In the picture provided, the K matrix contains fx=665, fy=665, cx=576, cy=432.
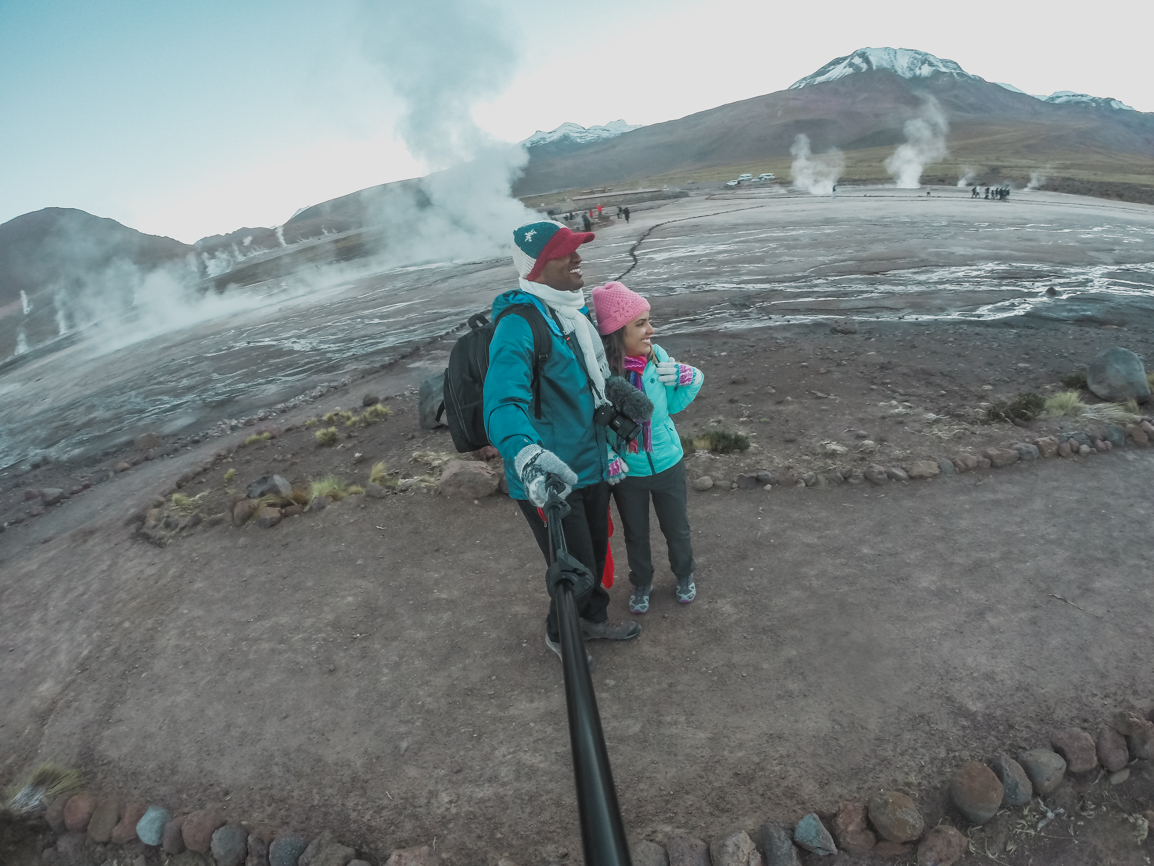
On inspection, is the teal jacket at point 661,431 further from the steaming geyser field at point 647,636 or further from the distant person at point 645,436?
the steaming geyser field at point 647,636

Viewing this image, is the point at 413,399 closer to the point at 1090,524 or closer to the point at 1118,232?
the point at 1090,524

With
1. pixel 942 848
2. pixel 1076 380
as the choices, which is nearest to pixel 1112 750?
pixel 942 848

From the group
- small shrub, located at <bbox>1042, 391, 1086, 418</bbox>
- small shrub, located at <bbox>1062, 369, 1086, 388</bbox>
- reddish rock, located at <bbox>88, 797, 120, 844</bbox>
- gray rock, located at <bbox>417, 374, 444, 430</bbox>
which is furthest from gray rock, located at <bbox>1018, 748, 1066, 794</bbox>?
gray rock, located at <bbox>417, 374, 444, 430</bbox>

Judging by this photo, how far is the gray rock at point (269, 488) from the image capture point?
6.53m

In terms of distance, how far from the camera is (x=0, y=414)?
1867cm

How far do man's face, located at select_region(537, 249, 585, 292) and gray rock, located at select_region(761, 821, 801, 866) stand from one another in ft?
7.57

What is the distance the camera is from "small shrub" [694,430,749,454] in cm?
614

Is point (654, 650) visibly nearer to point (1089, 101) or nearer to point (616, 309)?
point (616, 309)

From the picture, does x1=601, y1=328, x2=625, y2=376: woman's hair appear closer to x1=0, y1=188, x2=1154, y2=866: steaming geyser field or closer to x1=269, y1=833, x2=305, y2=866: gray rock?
x1=0, y1=188, x2=1154, y2=866: steaming geyser field

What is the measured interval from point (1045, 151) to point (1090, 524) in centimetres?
9546

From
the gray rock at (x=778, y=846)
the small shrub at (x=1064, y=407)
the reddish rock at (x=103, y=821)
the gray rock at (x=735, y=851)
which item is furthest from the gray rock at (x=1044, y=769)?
the small shrub at (x=1064, y=407)

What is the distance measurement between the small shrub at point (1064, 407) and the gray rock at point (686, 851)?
214 inches

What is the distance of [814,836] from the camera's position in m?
2.55

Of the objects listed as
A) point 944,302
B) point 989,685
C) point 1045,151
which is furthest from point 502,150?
point 1045,151
